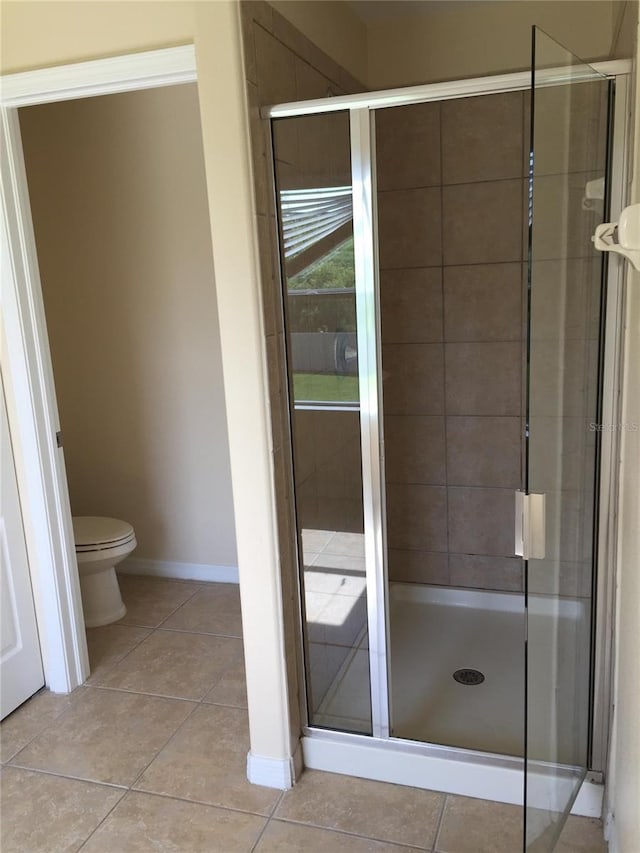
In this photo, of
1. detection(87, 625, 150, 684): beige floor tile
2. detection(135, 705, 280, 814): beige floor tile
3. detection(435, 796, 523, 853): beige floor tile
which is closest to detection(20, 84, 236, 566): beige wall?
detection(87, 625, 150, 684): beige floor tile

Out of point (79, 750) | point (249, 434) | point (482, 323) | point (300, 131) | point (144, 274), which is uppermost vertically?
point (300, 131)

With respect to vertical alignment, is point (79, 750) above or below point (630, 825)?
below

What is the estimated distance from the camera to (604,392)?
182 centimetres

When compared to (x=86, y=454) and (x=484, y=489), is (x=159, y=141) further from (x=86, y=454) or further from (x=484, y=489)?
(x=484, y=489)

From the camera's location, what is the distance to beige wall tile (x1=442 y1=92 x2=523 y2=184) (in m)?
2.82

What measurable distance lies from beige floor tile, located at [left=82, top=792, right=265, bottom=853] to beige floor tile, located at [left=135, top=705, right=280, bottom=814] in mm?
45

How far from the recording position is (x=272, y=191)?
6.59 feet

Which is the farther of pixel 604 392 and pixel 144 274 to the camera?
pixel 144 274

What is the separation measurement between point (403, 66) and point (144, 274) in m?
1.51

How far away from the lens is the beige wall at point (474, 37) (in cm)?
265

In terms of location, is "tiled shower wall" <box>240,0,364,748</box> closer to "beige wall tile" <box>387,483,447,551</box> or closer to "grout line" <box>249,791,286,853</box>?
"grout line" <box>249,791,286,853</box>

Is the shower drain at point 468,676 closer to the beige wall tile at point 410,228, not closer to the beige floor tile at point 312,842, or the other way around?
the beige floor tile at point 312,842

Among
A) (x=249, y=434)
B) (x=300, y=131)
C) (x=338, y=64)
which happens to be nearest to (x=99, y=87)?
(x=300, y=131)

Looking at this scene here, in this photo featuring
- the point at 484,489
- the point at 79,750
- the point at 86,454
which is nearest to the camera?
the point at 79,750
